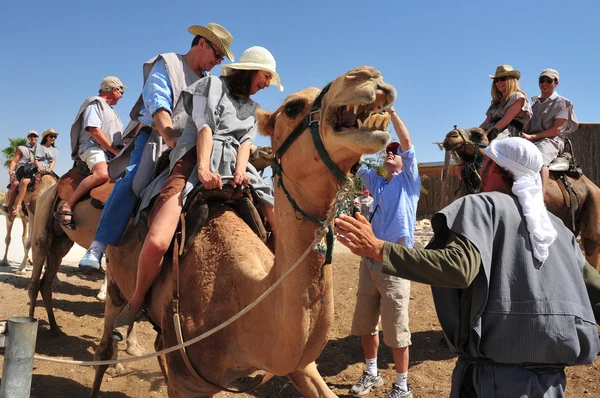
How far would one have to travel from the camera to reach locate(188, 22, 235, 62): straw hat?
470 cm

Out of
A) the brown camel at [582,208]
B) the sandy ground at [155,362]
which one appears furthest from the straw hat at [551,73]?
the sandy ground at [155,362]

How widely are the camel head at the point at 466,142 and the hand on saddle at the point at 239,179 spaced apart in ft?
12.9

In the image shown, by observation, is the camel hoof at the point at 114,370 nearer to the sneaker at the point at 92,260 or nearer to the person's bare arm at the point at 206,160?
the sneaker at the point at 92,260

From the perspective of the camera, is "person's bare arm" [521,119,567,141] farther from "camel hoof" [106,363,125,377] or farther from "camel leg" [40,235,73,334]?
"camel leg" [40,235,73,334]

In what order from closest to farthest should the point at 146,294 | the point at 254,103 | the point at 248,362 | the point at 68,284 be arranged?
1. the point at 248,362
2. the point at 146,294
3. the point at 254,103
4. the point at 68,284

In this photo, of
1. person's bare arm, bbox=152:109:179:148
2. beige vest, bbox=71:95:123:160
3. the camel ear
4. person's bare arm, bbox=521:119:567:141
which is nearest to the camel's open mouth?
the camel ear

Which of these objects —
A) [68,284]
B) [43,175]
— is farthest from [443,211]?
[43,175]

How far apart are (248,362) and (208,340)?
0.32 m

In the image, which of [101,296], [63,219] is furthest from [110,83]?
[101,296]

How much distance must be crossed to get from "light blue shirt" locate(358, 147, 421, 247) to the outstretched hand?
3.36 meters

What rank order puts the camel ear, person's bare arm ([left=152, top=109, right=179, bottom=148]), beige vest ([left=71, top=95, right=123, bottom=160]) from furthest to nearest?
beige vest ([left=71, top=95, right=123, bottom=160]), person's bare arm ([left=152, top=109, right=179, bottom=148]), the camel ear

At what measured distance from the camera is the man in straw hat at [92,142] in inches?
270

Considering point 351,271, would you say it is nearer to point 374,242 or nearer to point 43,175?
point 43,175

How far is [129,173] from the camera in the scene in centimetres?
483
